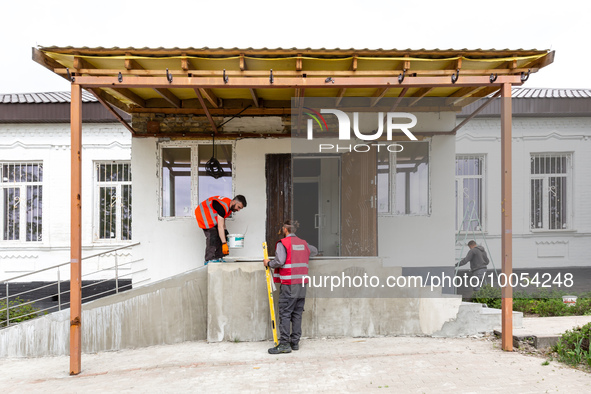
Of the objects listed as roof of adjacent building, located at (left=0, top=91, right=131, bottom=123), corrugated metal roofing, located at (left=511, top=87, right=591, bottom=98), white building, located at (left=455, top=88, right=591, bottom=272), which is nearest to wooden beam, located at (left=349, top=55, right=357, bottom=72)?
white building, located at (left=455, top=88, right=591, bottom=272)

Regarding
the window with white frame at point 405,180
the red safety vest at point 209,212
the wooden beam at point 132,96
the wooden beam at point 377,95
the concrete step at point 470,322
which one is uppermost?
the wooden beam at point 132,96

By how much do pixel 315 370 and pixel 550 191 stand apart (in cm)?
934

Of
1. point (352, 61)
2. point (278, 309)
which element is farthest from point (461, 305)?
point (352, 61)

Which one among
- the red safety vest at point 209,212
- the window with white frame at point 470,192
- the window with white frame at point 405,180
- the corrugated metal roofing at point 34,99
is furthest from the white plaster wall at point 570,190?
the corrugated metal roofing at point 34,99

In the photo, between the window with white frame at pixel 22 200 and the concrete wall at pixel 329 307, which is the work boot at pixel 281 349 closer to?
the concrete wall at pixel 329 307

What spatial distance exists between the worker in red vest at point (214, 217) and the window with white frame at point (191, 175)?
62 cm

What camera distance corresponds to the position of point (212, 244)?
7672mm

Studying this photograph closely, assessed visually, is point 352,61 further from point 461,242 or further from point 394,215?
point 461,242

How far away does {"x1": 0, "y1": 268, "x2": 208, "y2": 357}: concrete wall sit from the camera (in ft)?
22.5

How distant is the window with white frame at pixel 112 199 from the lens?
12.4 m

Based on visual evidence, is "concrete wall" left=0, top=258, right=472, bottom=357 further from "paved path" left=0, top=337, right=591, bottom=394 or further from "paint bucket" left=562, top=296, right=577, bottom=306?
"paint bucket" left=562, top=296, right=577, bottom=306

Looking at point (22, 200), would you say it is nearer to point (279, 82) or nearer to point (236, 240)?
point (236, 240)

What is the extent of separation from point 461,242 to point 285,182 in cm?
502

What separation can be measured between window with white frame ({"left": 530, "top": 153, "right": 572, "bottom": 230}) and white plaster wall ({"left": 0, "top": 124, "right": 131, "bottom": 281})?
11228 millimetres
